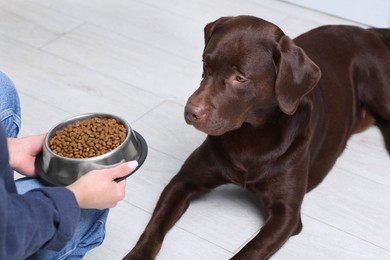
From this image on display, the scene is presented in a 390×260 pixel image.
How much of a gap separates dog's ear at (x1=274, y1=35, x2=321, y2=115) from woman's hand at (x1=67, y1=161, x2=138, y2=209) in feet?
1.51

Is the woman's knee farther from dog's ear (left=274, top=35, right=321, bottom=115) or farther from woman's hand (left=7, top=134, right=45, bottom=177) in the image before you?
dog's ear (left=274, top=35, right=321, bottom=115)

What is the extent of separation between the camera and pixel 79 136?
1.82 metres

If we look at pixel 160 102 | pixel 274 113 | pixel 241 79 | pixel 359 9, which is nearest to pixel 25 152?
pixel 241 79

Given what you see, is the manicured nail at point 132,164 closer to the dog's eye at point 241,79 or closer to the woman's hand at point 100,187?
the woman's hand at point 100,187

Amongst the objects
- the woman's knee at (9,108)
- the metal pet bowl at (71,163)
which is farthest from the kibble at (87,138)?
the woman's knee at (9,108)

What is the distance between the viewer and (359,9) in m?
3.42

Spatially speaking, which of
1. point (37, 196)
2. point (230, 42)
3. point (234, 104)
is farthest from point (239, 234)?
point (37, 196)

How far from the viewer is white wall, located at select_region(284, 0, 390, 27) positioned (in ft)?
11.0

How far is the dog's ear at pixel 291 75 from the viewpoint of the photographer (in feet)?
6.33

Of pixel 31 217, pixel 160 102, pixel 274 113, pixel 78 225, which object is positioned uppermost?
pixel 31 217

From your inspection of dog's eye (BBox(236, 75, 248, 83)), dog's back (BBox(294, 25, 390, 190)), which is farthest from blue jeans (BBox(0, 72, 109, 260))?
dog's back (BBox(294, 25, 390, 190))

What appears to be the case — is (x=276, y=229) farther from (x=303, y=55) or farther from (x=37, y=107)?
(x=37, y=107)

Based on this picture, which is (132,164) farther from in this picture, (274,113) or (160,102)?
(160,102)

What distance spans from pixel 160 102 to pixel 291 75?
968mm
